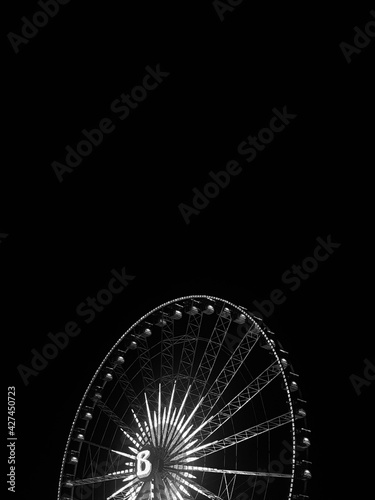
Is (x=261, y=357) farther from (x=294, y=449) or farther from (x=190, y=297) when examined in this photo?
(x=294, y=449)

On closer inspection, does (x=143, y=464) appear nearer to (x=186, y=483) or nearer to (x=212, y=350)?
(x=186, y=483)

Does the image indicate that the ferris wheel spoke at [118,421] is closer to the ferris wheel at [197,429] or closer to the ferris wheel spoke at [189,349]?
the ferris wheel at [197,429]

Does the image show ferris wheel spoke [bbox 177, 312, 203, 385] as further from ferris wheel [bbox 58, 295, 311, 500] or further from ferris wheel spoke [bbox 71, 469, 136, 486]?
ferris wheel spoke [bbox 71, 469, 136, 486]

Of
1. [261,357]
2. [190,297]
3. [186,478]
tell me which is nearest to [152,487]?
[186,478]

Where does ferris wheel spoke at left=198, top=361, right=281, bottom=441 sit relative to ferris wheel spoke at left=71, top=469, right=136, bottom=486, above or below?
below

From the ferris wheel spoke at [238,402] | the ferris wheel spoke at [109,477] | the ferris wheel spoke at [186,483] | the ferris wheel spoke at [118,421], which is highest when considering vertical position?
the ferris wheel spoke at [118,421]

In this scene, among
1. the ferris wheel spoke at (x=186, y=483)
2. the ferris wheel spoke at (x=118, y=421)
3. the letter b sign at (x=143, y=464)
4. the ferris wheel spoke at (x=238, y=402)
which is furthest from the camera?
the ferris wheel spoke at (x=118, y=421)

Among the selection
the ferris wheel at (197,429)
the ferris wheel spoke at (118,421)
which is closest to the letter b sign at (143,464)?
the ferris wheel at (197,429)

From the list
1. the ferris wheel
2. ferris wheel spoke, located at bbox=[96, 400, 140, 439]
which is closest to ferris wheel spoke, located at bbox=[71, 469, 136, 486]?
the ferris wheel

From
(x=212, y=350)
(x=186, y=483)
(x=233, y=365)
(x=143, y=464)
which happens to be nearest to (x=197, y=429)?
(x=186, y=483)

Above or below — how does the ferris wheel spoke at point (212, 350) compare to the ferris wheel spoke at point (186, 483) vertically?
above

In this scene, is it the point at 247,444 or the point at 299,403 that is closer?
the point at 299,403
